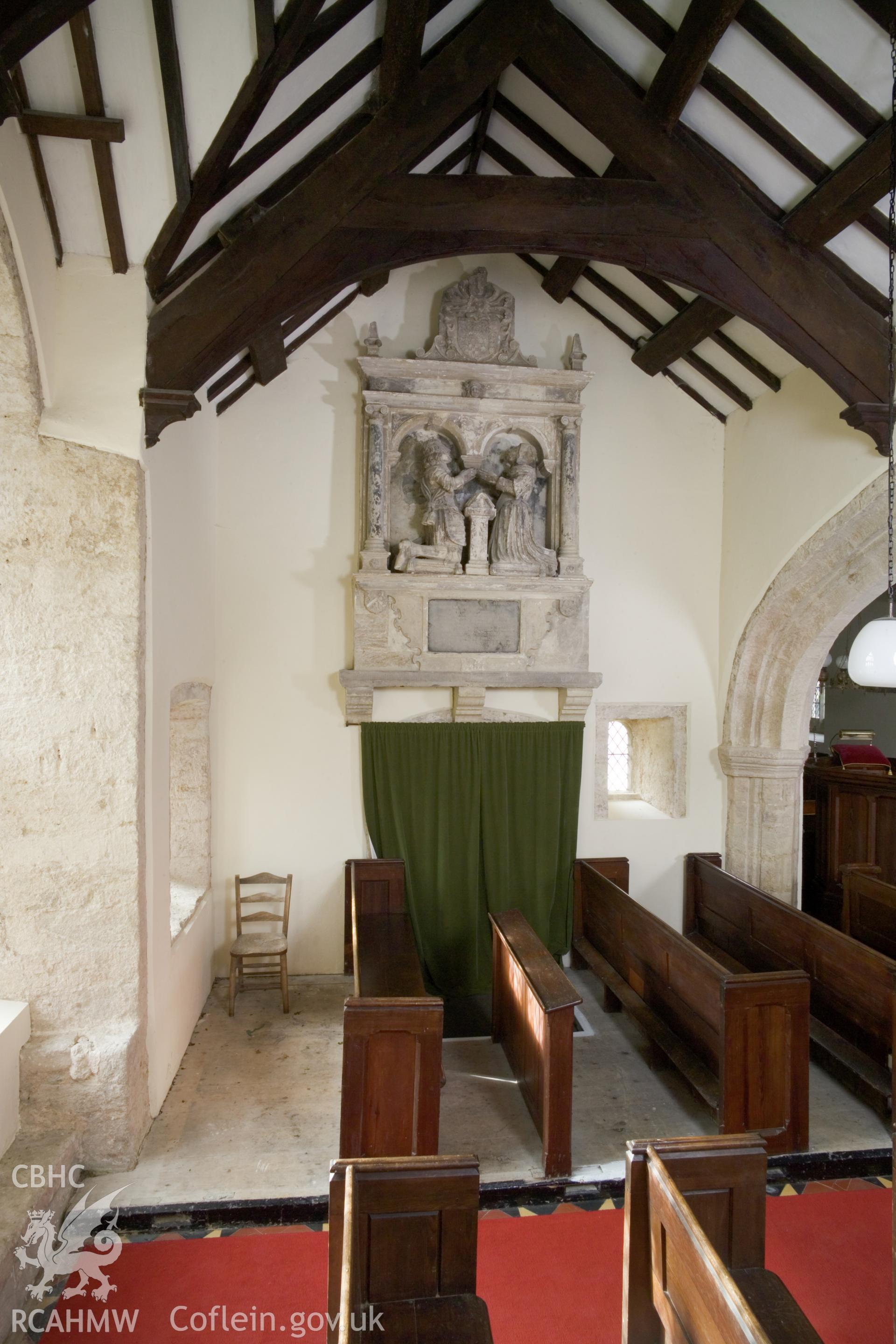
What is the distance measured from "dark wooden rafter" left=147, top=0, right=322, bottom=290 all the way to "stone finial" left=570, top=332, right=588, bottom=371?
338 cm

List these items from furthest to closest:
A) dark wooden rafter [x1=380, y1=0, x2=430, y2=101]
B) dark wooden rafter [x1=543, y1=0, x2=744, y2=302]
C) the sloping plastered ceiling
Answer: dark wooden rafter [x1=543, y1=0, x2=744, y2=302] < dark wooden rafter [x1=380, y1=0, x2=430, y2=101] < the sloping plastered ceiling

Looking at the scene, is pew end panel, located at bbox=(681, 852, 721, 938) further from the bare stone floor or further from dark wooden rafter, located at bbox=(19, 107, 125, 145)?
dark wooden rafter, located at bbox=(19, 107, 125, 145)

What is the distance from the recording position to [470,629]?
6168mm

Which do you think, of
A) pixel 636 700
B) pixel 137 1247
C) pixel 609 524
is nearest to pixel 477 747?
pixel 636 700

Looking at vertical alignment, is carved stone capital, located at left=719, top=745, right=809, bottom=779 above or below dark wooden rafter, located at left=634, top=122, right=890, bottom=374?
below

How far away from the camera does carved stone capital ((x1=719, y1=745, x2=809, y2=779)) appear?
6.29 meters

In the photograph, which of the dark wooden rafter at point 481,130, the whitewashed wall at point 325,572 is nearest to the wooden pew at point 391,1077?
the whitewashed wall at point 325,572

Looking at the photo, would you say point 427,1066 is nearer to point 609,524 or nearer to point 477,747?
point 477,747

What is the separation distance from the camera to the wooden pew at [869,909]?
5363 mm

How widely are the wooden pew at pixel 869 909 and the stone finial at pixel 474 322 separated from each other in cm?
460

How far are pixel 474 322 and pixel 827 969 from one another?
511 centimetres

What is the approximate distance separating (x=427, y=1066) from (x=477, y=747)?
9.03ft

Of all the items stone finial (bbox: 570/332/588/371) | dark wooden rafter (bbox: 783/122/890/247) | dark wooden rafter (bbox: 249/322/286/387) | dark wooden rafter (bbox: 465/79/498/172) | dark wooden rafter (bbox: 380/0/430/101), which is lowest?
dark wooden rafter (bbox: 249/322/286/387)

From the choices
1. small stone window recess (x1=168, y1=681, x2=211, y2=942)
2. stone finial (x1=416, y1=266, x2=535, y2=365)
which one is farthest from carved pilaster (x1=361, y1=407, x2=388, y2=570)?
small stone window recess (x1=168, y1=681, x2=211, y2=942)
